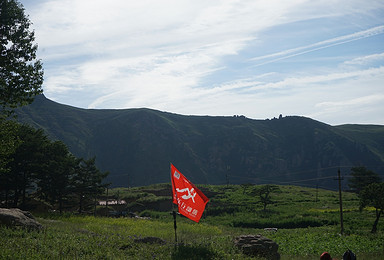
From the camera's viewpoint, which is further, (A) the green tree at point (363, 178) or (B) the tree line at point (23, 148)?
(A) the green tree at point (363, 178)

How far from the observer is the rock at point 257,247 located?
57.2 ft

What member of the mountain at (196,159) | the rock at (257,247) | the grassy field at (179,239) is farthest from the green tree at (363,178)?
the mountain at (196,159)

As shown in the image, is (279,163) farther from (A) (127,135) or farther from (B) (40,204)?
(B) (40,204)

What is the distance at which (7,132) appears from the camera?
20203mm

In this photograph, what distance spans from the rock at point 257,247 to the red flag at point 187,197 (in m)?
3.11

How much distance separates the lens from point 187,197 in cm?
1700

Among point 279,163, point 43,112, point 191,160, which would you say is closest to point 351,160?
point 279,163

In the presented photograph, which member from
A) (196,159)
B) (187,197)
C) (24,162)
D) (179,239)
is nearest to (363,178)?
(179,239)

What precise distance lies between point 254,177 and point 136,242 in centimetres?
17372

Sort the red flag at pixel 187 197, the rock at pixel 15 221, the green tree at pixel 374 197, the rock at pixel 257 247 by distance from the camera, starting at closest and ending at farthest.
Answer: the red flag at pixel 187 197
the rock at pixel 257 247
the rock at pixel 15 221
the green tree at pixel 374 197

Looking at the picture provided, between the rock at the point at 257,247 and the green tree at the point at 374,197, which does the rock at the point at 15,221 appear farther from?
the green tree at the point at 374,197

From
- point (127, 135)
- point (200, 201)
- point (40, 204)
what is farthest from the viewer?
point (127, 135)

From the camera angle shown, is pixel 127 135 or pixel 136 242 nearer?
pixel 136 242

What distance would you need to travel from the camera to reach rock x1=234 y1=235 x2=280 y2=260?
17.4 m
